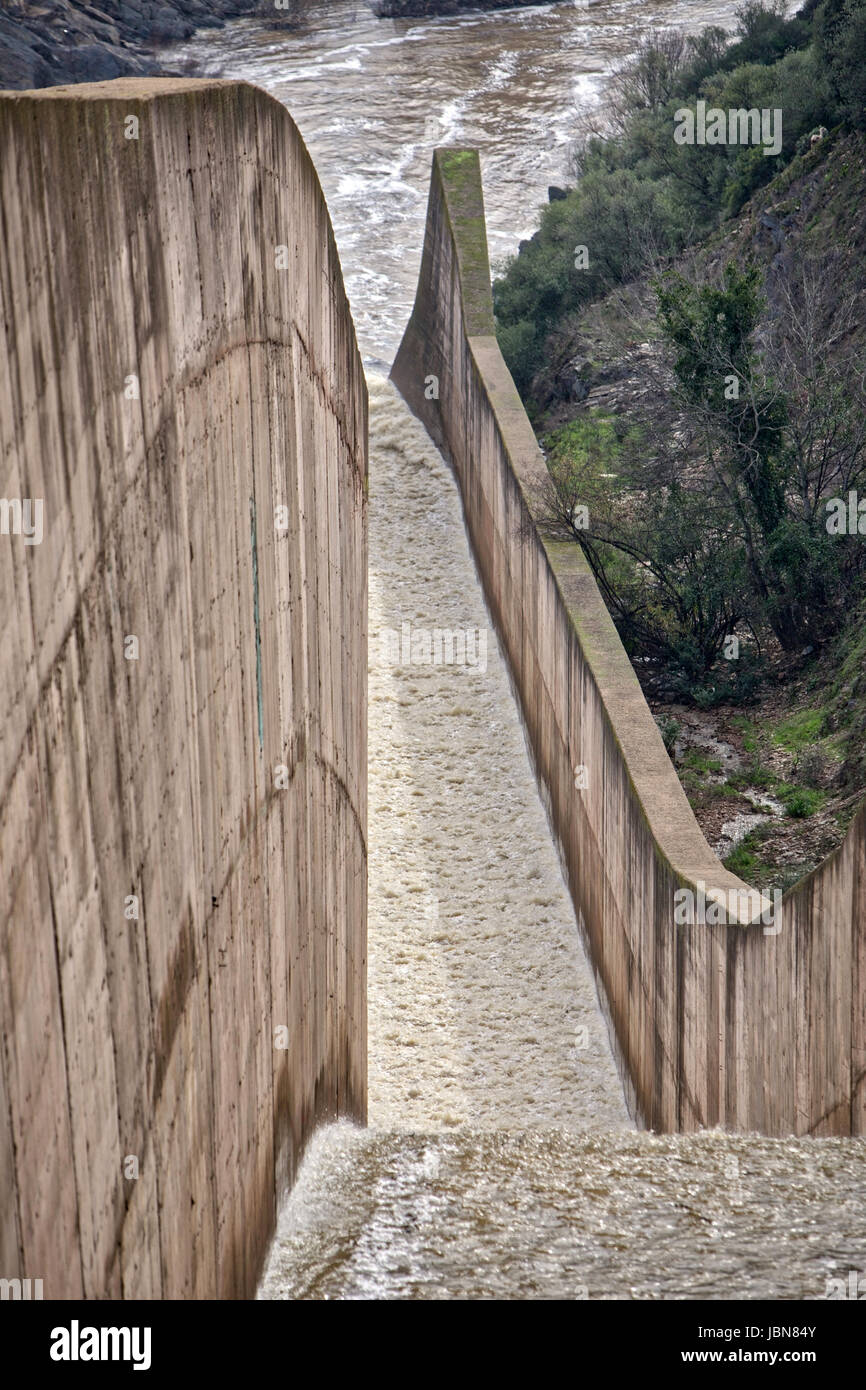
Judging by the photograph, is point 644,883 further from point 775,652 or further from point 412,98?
point 412,98

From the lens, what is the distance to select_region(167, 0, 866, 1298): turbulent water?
5434 mm

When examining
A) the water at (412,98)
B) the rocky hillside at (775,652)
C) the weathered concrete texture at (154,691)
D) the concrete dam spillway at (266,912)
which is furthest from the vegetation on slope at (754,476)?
the water at (412,98)

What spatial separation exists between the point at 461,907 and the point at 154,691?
30.0 ft

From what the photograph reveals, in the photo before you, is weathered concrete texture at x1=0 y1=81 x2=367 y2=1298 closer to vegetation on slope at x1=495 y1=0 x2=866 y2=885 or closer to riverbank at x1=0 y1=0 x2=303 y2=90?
vegetation on slope at x1=495 y1=0 x2=866 y2=885


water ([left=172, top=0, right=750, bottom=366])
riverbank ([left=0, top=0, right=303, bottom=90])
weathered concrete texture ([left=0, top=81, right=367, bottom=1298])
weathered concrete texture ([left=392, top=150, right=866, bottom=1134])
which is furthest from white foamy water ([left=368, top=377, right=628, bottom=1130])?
riverbank ([left=0, top=0, right=303, bottom=90])

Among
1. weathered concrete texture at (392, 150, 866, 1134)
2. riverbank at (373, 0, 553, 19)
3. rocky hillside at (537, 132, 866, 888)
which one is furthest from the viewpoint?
riverbank at (373, 0, 553, 19)

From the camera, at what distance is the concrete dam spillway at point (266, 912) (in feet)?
12.3

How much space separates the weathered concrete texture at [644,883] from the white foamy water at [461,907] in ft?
1.25

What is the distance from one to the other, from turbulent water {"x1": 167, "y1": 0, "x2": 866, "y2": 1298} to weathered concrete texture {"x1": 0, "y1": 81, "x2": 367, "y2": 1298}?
2.17 feet

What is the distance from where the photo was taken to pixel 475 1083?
11.1 m
